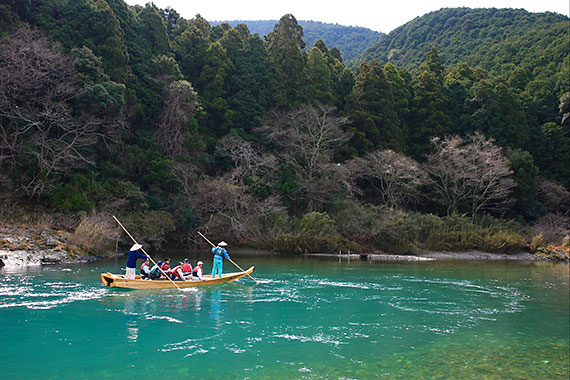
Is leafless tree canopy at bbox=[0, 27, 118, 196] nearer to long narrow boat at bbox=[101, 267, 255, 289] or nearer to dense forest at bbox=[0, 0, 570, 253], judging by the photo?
dense forest at bbox=[0, 0, 570, 253]

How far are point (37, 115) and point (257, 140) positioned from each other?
16.7 meters

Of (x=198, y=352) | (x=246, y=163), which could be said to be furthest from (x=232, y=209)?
(x=198, y=352)

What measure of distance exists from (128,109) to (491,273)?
1022 inches

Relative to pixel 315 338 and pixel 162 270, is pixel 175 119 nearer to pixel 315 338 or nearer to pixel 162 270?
pixel 162 270

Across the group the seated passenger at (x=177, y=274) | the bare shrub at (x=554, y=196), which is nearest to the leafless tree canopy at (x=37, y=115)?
the seated passenger at (x=177, y=274)

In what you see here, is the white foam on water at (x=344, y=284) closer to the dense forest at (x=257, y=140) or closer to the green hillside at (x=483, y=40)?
the dense forest at (x=257, y=140)

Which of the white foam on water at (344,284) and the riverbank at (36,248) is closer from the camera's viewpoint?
the white foam on water at (344,284)

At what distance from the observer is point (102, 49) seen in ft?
102

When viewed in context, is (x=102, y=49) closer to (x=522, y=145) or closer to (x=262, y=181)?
(x=262, y=181)

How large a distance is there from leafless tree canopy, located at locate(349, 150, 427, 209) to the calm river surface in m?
16.0

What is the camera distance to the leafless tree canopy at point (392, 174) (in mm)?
34844

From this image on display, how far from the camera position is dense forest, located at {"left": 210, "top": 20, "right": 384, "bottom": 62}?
90.3 m

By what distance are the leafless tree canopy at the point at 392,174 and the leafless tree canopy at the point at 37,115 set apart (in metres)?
20.4

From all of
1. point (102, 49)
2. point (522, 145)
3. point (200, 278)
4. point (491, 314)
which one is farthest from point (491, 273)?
point (102, 49)
